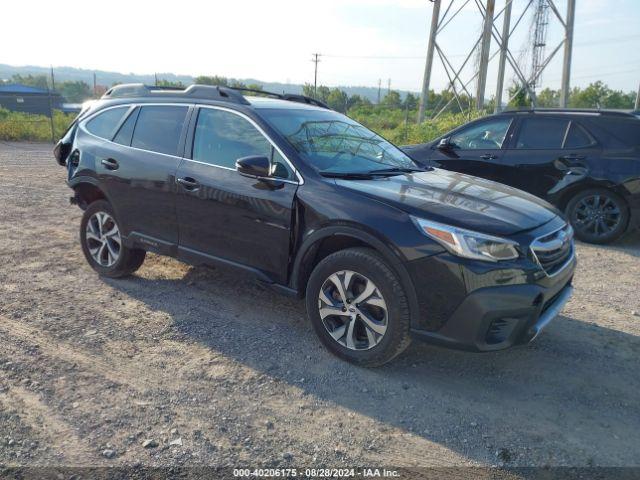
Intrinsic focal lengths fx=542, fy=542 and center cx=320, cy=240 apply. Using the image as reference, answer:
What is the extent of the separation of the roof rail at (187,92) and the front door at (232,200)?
0.13 metres

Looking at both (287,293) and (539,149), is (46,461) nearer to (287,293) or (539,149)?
(287,293)

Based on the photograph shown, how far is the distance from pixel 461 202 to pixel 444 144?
4.34m

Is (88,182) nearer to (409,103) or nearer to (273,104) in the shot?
(273,104)

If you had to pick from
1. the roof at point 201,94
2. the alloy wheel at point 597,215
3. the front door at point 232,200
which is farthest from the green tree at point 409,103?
the front door at point 232,200

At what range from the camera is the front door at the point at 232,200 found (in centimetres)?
388

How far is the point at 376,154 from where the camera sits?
458cm

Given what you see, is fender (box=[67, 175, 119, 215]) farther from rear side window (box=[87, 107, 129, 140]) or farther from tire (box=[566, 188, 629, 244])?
tire (box=[566, 188, 629, 244])

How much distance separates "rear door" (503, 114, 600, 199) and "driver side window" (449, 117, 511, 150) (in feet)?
0.61

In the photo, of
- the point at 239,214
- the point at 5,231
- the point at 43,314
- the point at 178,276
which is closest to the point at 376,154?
the point at 239,214

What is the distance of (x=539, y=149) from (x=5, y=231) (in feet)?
23.0

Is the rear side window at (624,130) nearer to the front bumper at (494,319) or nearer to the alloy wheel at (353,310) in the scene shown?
the front bumper at (494,319)

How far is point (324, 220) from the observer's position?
11.9ft

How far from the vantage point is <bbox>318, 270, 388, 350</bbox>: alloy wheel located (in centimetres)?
346

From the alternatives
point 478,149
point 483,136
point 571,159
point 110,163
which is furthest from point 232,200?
point 571,159
